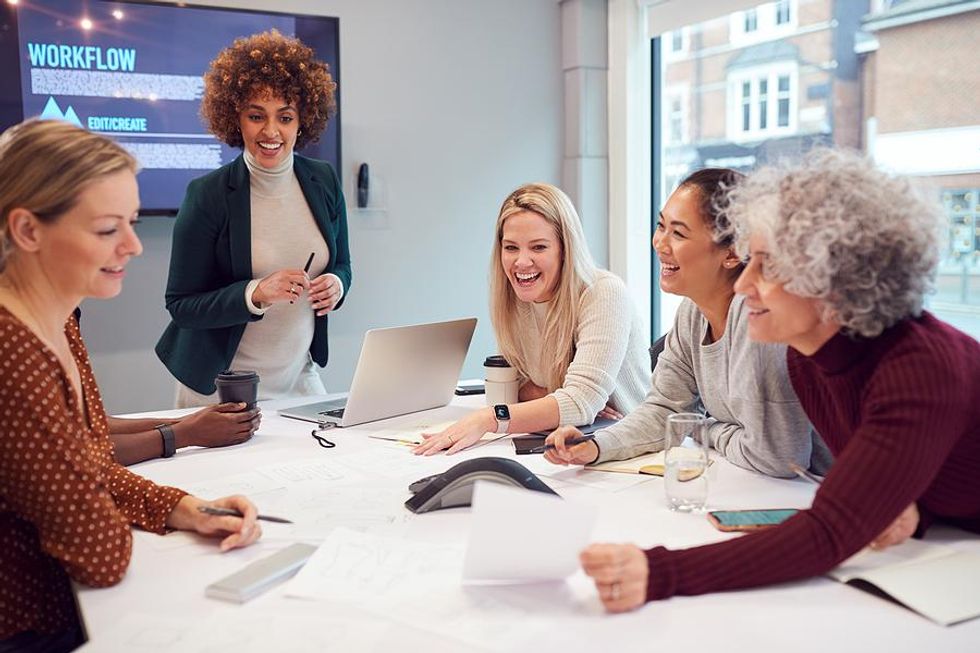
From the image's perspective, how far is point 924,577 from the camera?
1229mm

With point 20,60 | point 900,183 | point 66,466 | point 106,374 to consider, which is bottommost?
point 106,374

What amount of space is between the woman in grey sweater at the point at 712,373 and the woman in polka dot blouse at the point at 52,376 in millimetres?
884

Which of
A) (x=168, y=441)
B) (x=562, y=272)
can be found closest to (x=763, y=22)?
(x=562, y=272)

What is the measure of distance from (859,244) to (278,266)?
1815 mm

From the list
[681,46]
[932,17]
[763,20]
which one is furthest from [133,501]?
[681,46]

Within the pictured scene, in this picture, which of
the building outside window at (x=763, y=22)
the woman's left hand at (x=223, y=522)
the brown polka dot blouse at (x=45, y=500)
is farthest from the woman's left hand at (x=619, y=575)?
the building outside window at (x=763, y=22)

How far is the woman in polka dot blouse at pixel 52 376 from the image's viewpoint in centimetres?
123

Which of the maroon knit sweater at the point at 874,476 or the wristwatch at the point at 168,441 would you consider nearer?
the maroon knit sweater at the point at 874,476

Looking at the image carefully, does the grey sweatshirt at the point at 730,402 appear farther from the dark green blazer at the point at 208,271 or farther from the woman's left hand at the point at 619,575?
the dark green blazer at the point at 208,271

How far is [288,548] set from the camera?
1368 millimetres

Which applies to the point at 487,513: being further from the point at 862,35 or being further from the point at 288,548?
the point at 862,35

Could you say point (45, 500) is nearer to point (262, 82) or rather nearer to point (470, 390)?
point (470, 390)

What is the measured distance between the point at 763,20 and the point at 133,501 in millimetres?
3005

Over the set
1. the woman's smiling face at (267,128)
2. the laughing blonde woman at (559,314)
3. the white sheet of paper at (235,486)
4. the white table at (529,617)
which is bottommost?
the white table at (529,617)
